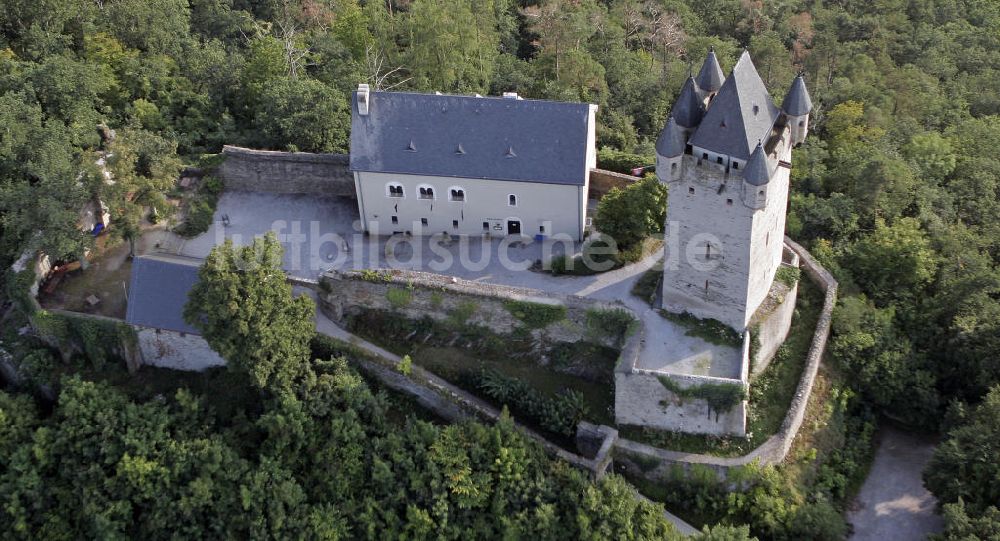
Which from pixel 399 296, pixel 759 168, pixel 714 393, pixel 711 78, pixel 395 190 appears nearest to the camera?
pixel 759 168

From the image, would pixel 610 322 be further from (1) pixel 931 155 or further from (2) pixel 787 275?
(1) pixel 931 155

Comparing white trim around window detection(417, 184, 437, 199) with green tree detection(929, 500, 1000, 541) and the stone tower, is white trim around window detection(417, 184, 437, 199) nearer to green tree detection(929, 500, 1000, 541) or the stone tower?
the stone tower

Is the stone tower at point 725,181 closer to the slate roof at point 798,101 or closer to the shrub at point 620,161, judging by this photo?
the slate roof at point 798,101

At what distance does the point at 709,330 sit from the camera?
44156mm

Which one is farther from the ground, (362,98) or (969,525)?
(362,98)

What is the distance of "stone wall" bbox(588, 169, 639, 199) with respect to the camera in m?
52.6

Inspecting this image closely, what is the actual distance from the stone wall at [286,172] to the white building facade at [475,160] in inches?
154

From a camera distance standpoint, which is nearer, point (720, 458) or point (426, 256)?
point (720, 458)

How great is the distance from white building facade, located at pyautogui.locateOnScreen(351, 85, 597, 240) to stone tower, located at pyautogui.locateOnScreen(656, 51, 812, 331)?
6988mm

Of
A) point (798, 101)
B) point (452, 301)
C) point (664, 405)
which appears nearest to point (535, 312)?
point (452, 301)

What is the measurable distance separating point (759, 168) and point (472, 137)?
15037 mm

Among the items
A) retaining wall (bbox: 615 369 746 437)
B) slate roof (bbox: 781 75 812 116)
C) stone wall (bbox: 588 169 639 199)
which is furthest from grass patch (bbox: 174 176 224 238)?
slate roof (bbox: 781 75 812 116)

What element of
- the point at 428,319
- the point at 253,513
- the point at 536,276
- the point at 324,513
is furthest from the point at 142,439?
the point at 536,276

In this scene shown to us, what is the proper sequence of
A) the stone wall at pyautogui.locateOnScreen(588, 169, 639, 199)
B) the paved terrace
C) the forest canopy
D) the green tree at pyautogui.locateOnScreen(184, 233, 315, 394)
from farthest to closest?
the stone wall at pyautogui.locateOnScreen(588, 169, 639, 199) < the forest canopy < the paved terrace < the green tree at pyautogui.locateOnScreen(184, 233, 315, 394)
